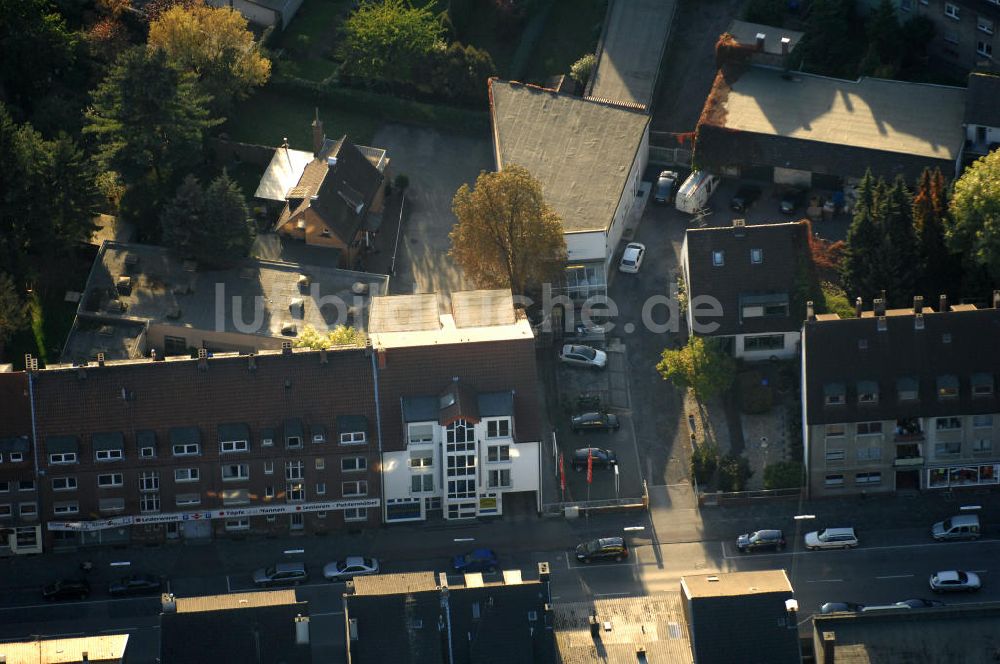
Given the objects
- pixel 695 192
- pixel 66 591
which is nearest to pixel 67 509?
pixel 66 591

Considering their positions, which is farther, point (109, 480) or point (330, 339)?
point (330, 339)

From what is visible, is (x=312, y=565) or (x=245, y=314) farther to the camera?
(x=245, y=314)

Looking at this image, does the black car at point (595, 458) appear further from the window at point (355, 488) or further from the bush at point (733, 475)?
the window at point (355, 488)

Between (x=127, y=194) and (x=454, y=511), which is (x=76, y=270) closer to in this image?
(x=127, y=194)

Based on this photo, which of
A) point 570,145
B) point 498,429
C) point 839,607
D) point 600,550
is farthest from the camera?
point 570,145

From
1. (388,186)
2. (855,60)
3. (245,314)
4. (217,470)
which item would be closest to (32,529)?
(217,470)

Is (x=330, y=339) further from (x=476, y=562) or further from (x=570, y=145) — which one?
(x=570, y=145)

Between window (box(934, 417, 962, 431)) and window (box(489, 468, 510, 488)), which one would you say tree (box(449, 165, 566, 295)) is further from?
window (box(934, 417, 962, 431))
